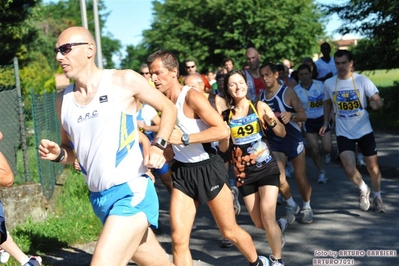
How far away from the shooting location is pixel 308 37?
172 ft

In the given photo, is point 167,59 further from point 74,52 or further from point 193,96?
point 74,52

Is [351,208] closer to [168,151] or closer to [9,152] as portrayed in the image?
[168,151]

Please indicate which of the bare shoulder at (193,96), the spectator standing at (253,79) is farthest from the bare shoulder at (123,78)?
the spectator standing at (253,79)

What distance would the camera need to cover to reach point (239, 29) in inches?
1986

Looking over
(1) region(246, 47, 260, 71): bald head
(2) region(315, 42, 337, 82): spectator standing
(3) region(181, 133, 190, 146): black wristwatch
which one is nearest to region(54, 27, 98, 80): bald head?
(3) region(181, 133, 190, 146): black wristwatch

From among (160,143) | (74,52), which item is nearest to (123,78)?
(74,52)

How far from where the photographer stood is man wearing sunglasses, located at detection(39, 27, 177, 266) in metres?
4.48

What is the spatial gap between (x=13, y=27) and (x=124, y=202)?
554 inches

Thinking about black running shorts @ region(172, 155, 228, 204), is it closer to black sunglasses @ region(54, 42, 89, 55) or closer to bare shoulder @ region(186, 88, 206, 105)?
bare shoulder @ region(186, 88, 206, 105)

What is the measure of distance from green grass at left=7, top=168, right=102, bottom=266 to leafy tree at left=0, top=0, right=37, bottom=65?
7.95 m

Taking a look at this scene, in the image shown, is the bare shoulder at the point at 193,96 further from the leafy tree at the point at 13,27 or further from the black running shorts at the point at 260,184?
the leafy tree at the point at 13,27

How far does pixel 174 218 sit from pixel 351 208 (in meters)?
4.04

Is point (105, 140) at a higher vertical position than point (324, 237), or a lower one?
higher

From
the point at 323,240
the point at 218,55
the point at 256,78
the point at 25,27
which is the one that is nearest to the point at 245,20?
the point at 218,55
